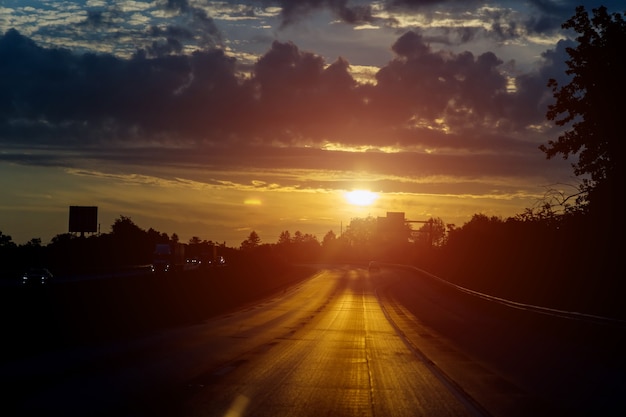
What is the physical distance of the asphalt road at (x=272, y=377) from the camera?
1216 centimetres

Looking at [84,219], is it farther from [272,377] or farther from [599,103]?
[272,377]

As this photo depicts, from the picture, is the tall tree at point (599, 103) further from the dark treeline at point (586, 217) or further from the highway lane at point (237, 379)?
the highway lane at point (237, 379)

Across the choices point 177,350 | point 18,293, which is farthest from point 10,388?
point 18,293

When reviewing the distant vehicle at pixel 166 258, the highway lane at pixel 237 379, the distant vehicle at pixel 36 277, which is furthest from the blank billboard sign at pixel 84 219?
the highway lane at pixel 237 379

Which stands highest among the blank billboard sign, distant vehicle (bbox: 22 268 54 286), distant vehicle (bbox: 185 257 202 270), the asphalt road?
the blank billboard sign

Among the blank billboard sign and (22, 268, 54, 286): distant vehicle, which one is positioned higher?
the blank billboard sign

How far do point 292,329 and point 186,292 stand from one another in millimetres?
14729

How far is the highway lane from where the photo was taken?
12048 millimetres

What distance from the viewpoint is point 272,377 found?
1588 centimetres

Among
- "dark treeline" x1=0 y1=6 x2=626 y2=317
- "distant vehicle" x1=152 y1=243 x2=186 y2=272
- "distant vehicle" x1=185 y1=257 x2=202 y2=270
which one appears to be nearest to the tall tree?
"dark treeline" x1=0 y1=6 x2=626 y2=317

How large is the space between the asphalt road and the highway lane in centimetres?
2

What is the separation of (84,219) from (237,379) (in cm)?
6085

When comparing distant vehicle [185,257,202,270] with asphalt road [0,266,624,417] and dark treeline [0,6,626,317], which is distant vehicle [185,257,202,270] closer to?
dark treeline [0,6,626,317]

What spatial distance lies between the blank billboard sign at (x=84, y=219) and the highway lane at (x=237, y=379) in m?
47.3
